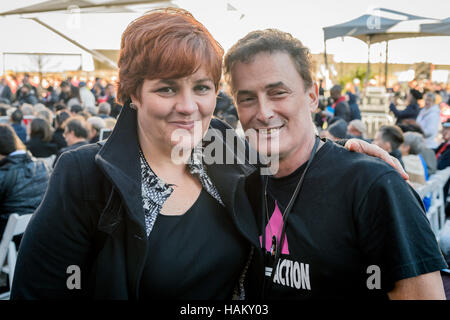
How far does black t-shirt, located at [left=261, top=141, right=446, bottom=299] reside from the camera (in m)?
1.40

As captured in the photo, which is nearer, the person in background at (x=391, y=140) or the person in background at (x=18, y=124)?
the person in background at (x=391, y=140)

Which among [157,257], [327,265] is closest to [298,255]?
[327,265]

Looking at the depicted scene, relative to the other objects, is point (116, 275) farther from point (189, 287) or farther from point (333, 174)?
point (333, 174)

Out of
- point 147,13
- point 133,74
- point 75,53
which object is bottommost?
point 133,74

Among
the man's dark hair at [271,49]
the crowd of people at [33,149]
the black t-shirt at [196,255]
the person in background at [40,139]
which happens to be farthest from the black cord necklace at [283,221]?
the person in background at [40,139]

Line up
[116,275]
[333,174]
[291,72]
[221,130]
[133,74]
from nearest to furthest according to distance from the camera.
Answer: [116,275], [133,74], [333,174], [291,72], [221,130]

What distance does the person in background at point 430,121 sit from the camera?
7996 mm

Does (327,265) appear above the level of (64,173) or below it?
below

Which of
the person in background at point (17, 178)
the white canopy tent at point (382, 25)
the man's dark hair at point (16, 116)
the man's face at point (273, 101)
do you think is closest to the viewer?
the man's face at point (273, 101)

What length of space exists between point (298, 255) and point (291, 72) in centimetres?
81

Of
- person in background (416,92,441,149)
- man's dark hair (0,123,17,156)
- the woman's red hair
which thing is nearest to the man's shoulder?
the woman's red hair

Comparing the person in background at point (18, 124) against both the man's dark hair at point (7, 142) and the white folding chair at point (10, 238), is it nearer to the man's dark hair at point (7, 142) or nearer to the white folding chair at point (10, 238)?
the man's dark hair at point (7, 142)

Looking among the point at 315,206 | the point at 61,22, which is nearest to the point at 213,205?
the point at 315,206
